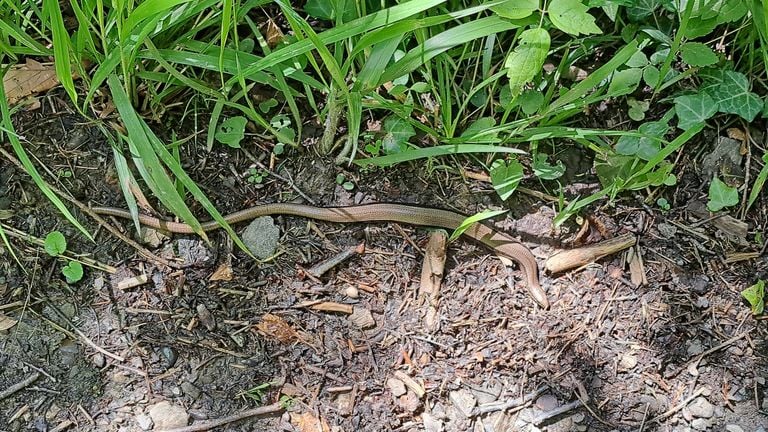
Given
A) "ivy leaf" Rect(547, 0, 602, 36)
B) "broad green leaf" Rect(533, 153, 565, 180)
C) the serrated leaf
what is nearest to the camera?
"ivy leaf" Rect(547, 0, 602, 36)

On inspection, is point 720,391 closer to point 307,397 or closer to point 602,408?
point 602,408

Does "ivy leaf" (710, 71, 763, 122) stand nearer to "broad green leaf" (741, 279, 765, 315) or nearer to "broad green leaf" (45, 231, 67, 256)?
"broad green leaf" (741, 279, 765, 315)

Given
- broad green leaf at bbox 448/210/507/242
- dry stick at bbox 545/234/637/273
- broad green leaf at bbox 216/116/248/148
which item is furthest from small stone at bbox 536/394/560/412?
broad green leaf at bbox 216/116/248/148

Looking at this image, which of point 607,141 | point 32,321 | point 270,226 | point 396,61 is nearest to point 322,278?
point 270,226

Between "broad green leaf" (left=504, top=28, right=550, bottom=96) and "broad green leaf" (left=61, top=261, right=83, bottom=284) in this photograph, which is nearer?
"broad green leaf" (left=504, top=28, right=550, bottom=96)

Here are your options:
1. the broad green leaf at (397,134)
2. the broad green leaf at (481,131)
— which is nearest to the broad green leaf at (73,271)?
the broad green leaf at (397,134)

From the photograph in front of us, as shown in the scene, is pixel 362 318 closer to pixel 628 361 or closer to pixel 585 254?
pixel 585 254
